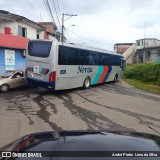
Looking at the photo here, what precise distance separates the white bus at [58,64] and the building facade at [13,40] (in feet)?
27.7

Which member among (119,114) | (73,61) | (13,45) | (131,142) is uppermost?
(13,45)

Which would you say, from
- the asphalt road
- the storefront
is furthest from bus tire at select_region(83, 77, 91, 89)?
the storefront

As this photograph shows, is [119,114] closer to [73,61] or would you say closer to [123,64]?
[73,61]

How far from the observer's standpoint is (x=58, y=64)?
13.0 meters

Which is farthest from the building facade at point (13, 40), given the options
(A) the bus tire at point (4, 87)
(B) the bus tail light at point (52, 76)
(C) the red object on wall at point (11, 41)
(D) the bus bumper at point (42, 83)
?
(B) the bus tail light at point (52, 76)

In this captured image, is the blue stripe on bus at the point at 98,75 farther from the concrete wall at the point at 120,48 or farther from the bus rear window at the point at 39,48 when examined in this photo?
the concrete wall at the point at 120,48

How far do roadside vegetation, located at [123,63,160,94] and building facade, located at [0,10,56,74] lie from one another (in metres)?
12.3

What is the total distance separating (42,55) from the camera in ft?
42.8

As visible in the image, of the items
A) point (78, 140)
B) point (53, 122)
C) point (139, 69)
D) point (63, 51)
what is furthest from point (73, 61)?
point (139, 69)

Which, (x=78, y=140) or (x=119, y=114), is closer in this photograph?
(x=78, y=140)

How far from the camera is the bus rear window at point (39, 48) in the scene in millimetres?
12844

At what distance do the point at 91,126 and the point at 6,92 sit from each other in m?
8.26

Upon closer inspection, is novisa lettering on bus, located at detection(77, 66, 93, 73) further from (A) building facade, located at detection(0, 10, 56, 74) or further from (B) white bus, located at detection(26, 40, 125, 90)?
(A) building facade, located at detection(0, 10, 56, 74)

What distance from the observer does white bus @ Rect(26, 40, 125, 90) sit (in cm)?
1278
